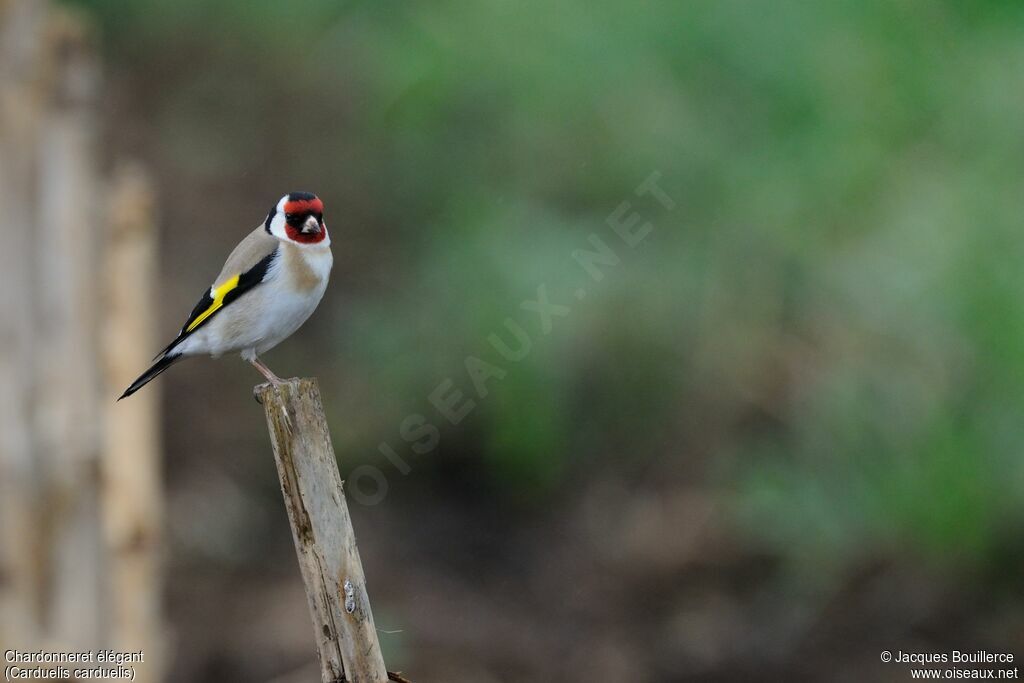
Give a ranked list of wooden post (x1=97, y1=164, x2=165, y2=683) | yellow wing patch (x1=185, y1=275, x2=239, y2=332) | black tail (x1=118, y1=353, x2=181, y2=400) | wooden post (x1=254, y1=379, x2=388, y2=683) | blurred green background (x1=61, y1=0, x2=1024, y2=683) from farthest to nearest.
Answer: blurred green background (x1=61, y1=0, x2=1024, y2=683) → wooden post (x1=97, y1=164, x2=165, y2=683) → yellow wing patch (x1=185, y1=275, x2=239, y2=332) → black tail (x1=118, y1=353, x2=181, y2=400) → wooden post (x1=254, y1=379, x2=388, y2=683)

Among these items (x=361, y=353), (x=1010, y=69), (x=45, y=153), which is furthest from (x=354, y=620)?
(x=1010, y=69)

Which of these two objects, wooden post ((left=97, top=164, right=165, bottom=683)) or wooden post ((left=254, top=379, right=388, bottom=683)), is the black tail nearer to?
wooden post ((left=254, top=379, right=388, bottom=683))

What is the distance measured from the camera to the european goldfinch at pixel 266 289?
4500mm

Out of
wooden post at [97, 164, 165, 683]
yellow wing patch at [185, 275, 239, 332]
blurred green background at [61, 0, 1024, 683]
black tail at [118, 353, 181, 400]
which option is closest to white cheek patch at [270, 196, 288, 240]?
yellow wing patch at [185, 275, 239, 332]

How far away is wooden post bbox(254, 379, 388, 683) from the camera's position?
10.5 feet

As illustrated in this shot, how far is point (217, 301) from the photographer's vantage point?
4.57 m

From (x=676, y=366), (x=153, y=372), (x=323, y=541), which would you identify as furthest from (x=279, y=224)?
(x=676, y=366)

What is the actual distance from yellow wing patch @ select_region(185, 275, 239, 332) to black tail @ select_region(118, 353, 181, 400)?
13 centimetres

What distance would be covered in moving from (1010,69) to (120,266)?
596cm

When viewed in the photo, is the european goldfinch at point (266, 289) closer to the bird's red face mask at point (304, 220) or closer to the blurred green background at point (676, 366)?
the bird's red face mask at point (304, 220)

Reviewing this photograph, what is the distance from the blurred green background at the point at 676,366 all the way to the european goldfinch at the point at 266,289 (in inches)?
141

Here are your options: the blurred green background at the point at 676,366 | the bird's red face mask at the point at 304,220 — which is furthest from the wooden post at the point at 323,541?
the blurred green background at the point at 676,366

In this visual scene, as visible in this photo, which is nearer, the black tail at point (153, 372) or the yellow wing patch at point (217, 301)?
the black tail at point (153, 372)

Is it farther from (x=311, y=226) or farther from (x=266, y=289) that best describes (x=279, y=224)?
(x=266, y=289)
